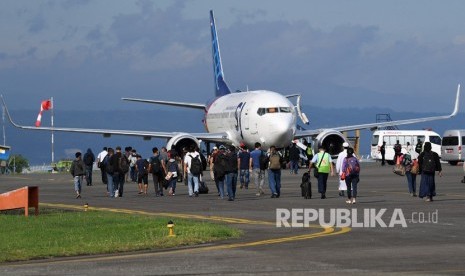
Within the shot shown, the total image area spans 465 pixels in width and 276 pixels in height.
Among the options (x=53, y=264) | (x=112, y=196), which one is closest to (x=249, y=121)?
(x=112, y=196)

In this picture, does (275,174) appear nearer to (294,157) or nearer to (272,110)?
(294,157)

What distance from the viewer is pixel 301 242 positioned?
77.8 ft

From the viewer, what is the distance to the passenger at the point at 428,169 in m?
36.0

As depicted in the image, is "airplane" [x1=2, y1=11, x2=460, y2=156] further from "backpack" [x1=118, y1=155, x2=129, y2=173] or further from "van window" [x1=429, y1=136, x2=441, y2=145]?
"backpack" [x1=118, y1=155, x2=129, y2=173]

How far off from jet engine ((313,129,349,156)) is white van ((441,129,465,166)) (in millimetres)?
10532

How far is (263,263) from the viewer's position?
65.8 ft

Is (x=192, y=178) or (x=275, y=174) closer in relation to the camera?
(x=275, y=174)

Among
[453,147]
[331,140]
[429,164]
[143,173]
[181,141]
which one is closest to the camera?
[429,164]

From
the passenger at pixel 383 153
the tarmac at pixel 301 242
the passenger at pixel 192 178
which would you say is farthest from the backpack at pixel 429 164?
the passenger at pixel 383 153

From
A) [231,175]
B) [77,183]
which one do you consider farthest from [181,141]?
[231,175]

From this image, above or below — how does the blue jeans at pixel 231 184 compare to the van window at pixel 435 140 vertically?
below
